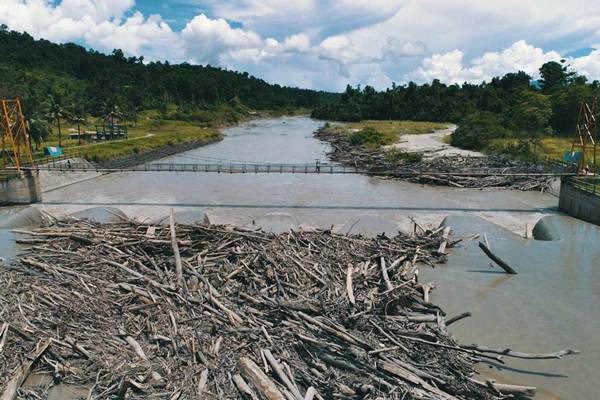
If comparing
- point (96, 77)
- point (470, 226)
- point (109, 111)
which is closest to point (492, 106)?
point (109, 111)

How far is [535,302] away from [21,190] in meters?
37.3

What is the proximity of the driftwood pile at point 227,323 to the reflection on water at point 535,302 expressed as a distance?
1130mm

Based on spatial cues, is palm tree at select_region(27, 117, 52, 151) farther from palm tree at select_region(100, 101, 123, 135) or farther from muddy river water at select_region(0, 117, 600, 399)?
palm tree at select_region(100, 101, 123, 135)

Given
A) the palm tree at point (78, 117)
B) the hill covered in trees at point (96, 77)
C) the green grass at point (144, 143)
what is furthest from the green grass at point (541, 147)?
the hill covered in trees at point (96, 77)

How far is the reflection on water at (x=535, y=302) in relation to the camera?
46.9 feet

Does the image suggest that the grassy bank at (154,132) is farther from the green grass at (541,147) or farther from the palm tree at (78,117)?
the green grass at (541,147)

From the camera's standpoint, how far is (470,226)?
2953 cm

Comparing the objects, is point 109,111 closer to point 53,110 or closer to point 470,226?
point 53,110

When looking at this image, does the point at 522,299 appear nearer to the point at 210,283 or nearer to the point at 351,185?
the point at 210,283

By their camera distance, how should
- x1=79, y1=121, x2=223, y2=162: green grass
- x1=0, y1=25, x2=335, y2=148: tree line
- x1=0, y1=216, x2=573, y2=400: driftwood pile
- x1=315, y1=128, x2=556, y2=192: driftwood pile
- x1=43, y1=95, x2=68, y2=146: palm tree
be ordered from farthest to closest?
1. x1=0, y1=25, x2=335, y2=148: tree line
2. x1=43, y1=95, x2=68, y2=146: palm tree
3. x1=79, y1=121, x2=223, y2=162: green grass
4. x1=315, y1=128, x2=556, y2=192: driftwood pile
5. x1=0, y1=216, x2=573, y2=400: driftwood pile

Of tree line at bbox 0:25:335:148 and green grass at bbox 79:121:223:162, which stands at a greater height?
tree line at bbox 0:25:335:148

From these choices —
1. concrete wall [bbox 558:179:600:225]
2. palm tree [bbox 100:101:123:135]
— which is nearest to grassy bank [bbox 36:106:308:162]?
palm tree [bbox 100:101:123:135]

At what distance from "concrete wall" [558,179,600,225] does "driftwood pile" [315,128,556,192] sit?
158 inches

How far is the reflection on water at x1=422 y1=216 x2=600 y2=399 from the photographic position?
14.3 m
